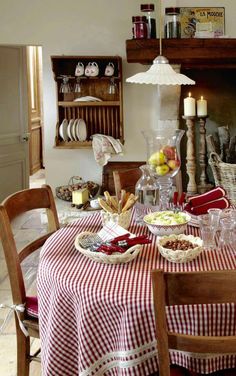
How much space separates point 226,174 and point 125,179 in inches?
50.4

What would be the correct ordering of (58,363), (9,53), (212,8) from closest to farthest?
(58,363)
(212,8)
(9,53)

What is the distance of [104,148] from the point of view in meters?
4.53

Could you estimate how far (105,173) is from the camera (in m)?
4.70

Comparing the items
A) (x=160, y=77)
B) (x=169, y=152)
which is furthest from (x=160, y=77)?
(x=169, y=152)

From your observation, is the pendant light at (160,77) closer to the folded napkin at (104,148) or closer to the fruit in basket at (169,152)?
the fruit in basket at (169,152)

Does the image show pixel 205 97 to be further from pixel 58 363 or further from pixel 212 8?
pixel 58 363

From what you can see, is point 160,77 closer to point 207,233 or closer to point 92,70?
point 207,233

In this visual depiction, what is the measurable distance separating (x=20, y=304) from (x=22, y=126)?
3796mm

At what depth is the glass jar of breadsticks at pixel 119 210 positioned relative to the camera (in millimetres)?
2141

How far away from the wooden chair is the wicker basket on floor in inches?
77.0

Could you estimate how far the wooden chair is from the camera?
6.33 feet

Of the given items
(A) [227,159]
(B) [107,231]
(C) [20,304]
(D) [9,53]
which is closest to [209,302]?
(B) [107,231]

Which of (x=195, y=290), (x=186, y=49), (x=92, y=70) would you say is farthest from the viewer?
(x=92, y=70)

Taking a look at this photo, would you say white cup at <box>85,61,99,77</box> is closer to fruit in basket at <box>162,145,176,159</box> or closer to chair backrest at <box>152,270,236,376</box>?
fruit in basket at <box>162,145,176,159</box>
